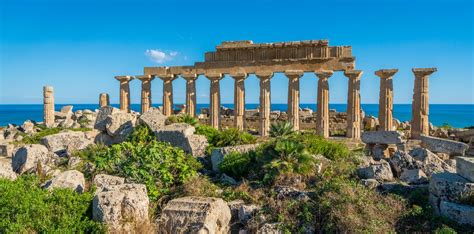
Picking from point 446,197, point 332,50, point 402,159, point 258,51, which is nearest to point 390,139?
point 402,159

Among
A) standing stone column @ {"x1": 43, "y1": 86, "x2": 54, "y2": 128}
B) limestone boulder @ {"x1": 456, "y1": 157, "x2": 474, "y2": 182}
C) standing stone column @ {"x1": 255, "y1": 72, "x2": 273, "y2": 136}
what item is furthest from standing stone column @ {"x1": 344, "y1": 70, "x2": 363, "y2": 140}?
standing stone column @ {"x1": 43, "y1": 86, "x2": 54, "y2": 128}

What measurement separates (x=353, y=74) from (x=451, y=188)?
13141 millimetres

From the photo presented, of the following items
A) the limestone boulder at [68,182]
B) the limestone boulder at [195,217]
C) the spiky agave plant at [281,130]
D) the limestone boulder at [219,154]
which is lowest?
the limestone boulder at [195,217]

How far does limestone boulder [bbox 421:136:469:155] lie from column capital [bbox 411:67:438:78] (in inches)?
246

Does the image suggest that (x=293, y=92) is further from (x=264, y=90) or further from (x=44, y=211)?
(x=44, y=211)

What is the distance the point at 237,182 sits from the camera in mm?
11180

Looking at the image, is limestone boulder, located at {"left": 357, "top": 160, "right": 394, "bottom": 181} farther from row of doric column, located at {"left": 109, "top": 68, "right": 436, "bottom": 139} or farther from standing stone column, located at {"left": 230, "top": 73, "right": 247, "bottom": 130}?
standing stone column, located at {"left": 230, "top": 73, "right": 247, "bottom": 130}

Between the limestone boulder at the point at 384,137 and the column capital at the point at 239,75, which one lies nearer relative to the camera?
the limestone boulder at the point at 384,137

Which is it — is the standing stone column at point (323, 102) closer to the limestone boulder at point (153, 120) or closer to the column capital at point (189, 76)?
the column capital at point (189, 76)

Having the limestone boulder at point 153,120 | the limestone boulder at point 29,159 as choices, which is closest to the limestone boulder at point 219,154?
the limestone boulder at point 153,120

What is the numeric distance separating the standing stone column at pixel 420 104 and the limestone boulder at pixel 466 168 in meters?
11.8

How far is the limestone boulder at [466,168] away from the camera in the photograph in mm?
8703

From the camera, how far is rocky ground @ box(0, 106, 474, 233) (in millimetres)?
8188

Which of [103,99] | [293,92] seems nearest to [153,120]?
[293,92]
